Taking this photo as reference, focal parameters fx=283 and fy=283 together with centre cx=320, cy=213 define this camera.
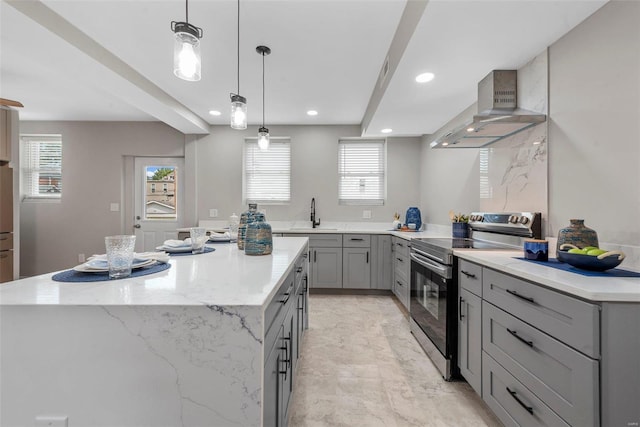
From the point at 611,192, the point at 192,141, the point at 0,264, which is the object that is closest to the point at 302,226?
the point at 192,141

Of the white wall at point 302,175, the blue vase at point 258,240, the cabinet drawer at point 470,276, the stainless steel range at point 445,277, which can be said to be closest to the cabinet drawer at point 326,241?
the white wall at point 302,175

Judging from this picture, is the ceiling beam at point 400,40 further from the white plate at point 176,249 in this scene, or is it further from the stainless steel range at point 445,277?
the white plate at point 176,249

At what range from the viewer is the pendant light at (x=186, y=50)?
123 cm

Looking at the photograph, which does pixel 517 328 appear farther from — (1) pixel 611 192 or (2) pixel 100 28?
(2) pixel 100 28

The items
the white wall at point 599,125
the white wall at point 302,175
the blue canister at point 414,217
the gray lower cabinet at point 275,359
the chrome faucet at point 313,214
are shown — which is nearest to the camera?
the gray lower cabinet at point 275,359

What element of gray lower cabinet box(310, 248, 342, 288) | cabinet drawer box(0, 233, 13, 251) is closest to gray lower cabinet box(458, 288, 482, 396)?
gray lower cabinet box(310, 248, 342, 288)

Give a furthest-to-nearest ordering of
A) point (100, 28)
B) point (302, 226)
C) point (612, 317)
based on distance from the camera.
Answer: point (302, 226) → point (100, 28) → point (612, 317)

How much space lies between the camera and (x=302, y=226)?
14.6 feet

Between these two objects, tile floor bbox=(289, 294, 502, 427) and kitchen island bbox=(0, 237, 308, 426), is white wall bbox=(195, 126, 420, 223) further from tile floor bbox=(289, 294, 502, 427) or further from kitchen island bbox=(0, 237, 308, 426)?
kitchen island bbox=(0, 237, 308, 426)

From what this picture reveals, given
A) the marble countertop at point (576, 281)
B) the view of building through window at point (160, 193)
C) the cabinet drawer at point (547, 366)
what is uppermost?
the view of building through window at point (160, 193)

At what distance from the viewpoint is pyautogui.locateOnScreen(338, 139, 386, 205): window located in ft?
15.0

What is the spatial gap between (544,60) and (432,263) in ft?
5.21

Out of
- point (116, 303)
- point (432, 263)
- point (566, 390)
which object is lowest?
point (566, 390)

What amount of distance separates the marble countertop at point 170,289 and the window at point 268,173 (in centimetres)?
337
